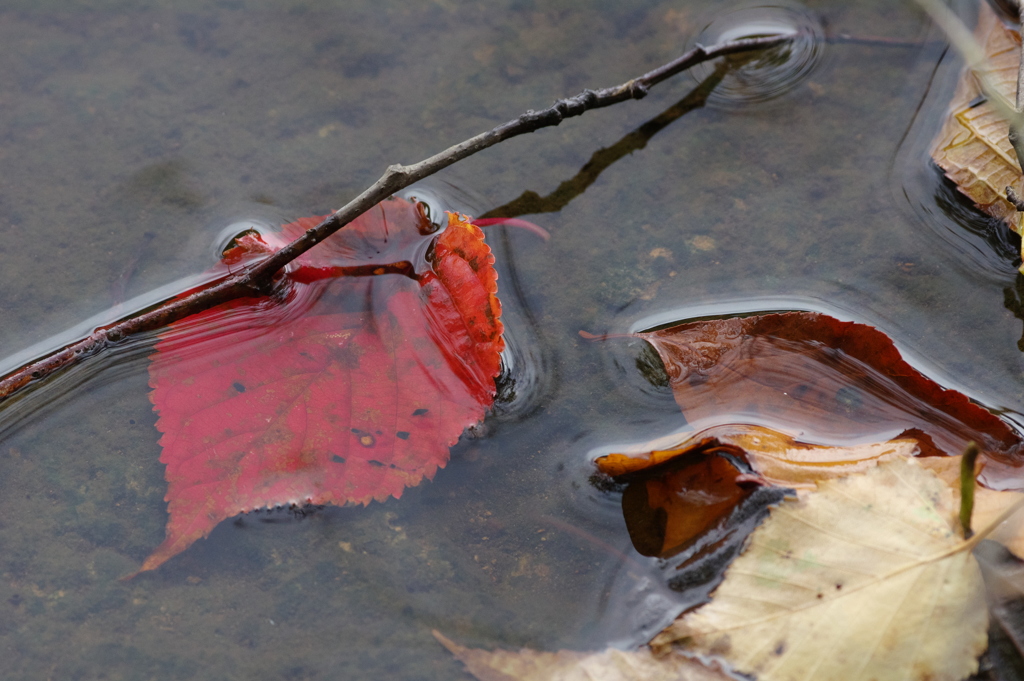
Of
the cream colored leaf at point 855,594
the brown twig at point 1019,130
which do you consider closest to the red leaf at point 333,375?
the cream colored leaf at point 855,594

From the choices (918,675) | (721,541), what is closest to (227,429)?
(721,541)

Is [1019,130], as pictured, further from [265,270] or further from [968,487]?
[265,270]

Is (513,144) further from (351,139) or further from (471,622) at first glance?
(471,622)

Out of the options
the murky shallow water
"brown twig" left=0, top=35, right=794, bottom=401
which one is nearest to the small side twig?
the murky shallow water

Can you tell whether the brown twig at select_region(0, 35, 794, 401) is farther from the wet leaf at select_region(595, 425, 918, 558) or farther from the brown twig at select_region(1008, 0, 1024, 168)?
the brown twig at select_region(1008, 0, 1024, 168)

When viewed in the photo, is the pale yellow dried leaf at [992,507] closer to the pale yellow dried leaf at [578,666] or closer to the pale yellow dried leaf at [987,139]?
the pale yellow dried leaf at [578,666]

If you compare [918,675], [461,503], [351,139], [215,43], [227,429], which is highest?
[215,43]
